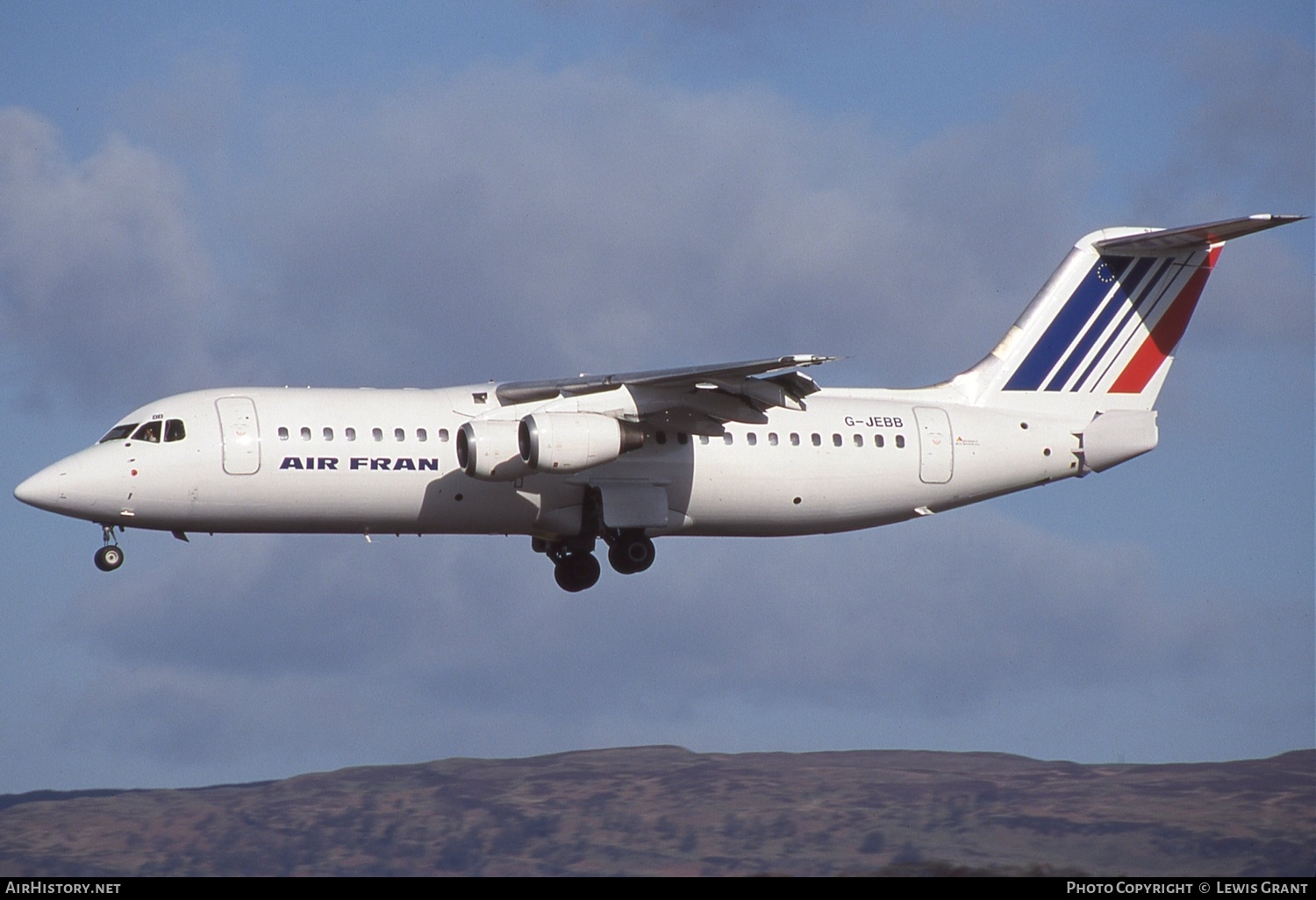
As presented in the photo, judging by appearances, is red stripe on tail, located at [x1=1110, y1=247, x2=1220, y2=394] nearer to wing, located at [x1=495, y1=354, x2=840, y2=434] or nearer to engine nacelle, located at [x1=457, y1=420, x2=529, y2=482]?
wing, located at [x1=495, y1=354, x2=840, y2=434]

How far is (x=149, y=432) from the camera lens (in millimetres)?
29703

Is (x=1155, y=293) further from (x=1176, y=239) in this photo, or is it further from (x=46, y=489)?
(x=46, y=489)

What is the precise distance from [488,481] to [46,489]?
6.48 m

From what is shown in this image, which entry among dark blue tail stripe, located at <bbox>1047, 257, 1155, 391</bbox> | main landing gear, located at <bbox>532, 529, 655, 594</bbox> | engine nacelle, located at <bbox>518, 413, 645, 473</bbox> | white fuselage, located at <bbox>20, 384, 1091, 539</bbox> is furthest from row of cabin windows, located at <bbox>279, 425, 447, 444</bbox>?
dark blue tail stripe, located at <bbox>1047, 257, 1155, 391</bbox>

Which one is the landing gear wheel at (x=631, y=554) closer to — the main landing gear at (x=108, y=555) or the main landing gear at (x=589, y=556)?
the main landing gear at (x=589, y=556)

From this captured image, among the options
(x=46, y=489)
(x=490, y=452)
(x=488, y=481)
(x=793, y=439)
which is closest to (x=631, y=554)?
(x=488, y=481)

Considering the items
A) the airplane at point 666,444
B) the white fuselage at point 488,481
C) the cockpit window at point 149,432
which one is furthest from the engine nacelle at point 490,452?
the cockpit window at point 149,432

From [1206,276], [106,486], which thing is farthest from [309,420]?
[1206,276]

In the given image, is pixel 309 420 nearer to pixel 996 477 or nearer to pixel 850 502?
pixel 850 502

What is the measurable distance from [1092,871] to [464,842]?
10.4 meters

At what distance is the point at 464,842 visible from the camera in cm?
3278

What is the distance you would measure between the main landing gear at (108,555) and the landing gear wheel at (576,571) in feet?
23.7

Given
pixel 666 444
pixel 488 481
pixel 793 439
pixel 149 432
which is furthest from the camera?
pixel 793 439

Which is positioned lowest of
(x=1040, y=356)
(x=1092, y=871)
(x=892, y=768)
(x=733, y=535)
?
(x=1092, y=871)
